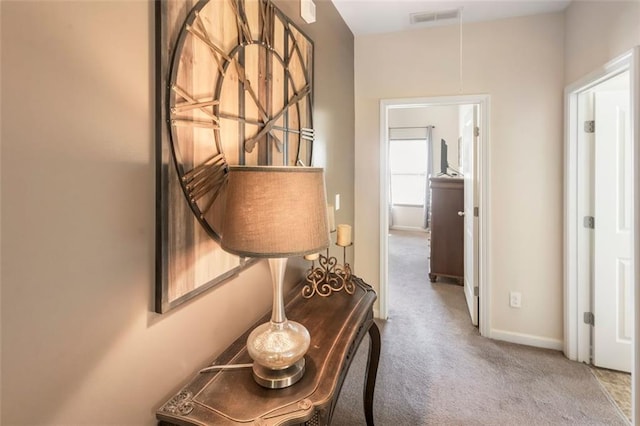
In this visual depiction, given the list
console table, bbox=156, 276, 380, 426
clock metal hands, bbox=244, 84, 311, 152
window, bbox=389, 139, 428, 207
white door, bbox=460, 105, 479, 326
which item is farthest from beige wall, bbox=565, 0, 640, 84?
window, bbox=389, 139, 428, 207

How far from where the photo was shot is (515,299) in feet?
9.38

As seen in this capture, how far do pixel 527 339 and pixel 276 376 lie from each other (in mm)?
2597

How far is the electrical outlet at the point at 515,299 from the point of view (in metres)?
2.85

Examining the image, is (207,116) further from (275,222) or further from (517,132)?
(517,132)

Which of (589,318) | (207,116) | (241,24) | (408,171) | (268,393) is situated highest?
(408,171)

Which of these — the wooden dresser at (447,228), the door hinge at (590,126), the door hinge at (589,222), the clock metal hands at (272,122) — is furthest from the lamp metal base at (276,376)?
the wooden dresser at (447,228)

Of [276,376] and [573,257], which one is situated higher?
[573,257]

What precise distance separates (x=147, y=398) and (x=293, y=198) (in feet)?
2.20

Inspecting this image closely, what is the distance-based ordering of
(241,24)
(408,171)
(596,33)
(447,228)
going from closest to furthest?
(241,24) < (596,33) < (447,228) < (408,171)

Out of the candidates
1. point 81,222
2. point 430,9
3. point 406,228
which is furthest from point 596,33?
point 406,228

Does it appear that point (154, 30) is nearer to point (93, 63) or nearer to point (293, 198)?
point (93, 63)

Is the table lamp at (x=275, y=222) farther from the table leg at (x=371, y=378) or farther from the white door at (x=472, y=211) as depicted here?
the white door at (x=472, y=211)

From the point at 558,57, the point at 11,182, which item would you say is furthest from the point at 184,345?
the point at 558,57

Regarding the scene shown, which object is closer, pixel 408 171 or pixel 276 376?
pixel 276 376
